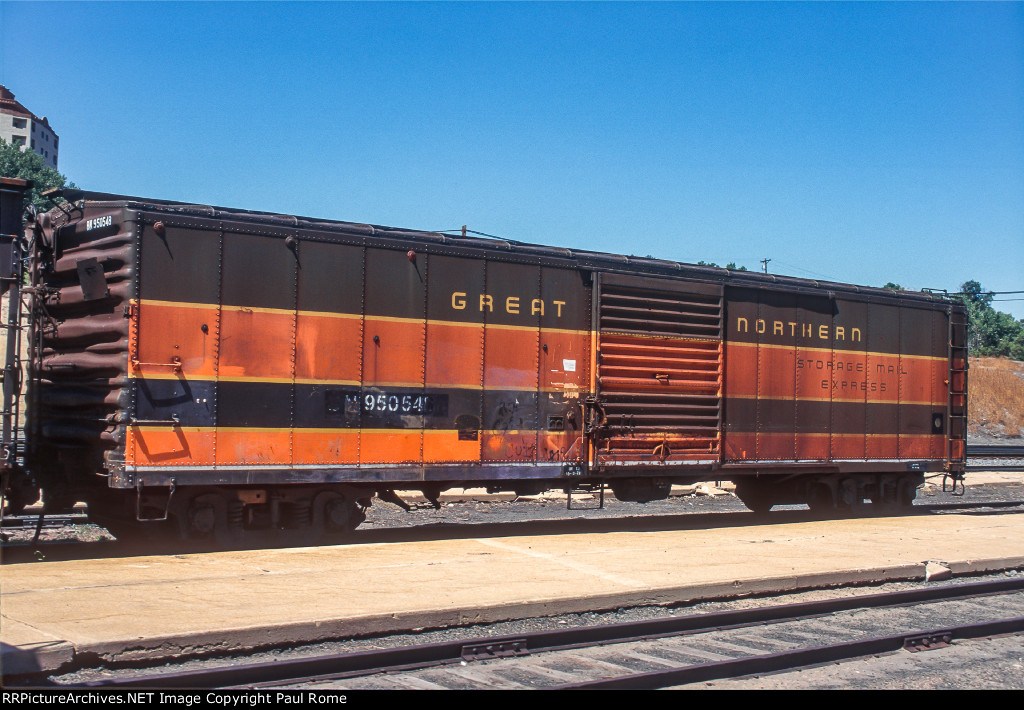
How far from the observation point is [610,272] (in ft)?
46.1

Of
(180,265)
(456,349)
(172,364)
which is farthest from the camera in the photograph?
(456,349)

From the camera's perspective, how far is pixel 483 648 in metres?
7.18

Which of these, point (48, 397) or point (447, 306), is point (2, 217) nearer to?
point (48, 397)

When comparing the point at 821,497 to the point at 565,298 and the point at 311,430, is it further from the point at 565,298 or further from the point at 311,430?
the point at 311,430

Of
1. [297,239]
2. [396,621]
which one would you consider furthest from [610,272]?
[396,621]

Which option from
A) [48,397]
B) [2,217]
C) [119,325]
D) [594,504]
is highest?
[2,217]

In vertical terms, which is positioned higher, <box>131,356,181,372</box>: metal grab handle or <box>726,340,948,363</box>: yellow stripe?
<box>726,340,948,363</box>: yellow stripe

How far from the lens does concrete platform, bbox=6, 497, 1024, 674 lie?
702 centimetres

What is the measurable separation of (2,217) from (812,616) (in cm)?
937

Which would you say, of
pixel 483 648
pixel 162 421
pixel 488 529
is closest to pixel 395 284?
pixel 162 421

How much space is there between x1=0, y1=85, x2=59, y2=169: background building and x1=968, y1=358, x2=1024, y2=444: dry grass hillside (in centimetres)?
8196

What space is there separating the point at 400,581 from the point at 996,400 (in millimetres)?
70025

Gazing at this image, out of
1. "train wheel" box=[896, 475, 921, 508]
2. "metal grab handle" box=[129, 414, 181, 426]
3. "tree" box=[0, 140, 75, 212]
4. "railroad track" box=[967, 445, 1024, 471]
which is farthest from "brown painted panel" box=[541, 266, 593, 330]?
"tree" box=[0, 140, 75, 212]

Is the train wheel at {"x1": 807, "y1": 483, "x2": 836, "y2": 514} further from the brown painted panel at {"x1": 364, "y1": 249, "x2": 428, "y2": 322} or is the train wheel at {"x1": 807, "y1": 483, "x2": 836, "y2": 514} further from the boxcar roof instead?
the brown painted panel at {"x1": 364, "y1": 249, "x2": 428, "y2": 322}
